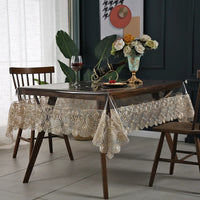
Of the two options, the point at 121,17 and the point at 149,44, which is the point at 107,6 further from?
the point at 149,44

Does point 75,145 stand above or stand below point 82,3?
below

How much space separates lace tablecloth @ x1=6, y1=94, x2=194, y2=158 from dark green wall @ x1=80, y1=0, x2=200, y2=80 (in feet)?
4.34

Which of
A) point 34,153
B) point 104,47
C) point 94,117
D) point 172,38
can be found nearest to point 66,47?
point 104,47

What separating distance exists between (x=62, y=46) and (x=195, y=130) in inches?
103

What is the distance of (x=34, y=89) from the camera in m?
2.95

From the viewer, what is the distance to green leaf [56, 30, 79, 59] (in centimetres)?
490

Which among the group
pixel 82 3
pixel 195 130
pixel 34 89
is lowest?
pixel 195 130

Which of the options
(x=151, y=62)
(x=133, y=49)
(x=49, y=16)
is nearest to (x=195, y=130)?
(x=133, y=49)

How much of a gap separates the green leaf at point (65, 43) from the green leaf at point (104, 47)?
34 centimetres

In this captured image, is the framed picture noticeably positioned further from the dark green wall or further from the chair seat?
the chair seat

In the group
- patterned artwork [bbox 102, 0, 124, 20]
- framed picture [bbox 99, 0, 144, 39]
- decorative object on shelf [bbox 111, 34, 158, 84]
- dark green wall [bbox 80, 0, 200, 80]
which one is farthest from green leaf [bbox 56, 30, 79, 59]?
decorative object on shelf [bbox 111, 34, 158, 84]

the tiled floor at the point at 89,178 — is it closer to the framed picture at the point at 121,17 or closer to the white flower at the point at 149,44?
the white flower at the point at 149,44

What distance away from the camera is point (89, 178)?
3.22 meters

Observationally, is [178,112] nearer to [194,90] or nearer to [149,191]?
[149,191]
